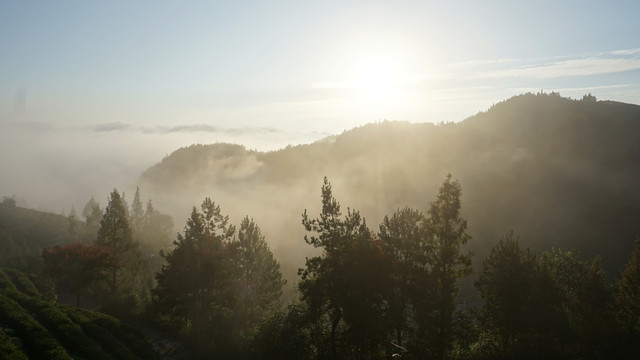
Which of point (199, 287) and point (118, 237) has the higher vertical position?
point (118, 237)

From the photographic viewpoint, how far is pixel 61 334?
113 ft

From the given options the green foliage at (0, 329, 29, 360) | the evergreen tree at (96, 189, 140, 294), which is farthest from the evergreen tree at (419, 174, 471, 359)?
the evergreen tree at (96, 189, 140, 294)

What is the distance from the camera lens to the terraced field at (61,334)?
29156mm

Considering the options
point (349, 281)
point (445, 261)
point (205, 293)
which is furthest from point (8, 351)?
point (445, 261)

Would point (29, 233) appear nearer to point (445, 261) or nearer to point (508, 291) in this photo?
point (445, 261)

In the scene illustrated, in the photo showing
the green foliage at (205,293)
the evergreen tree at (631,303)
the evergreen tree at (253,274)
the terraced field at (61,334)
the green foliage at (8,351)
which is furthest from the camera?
the evergreen tree at (253,274)

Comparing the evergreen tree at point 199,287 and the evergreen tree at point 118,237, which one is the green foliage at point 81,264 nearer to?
the evergreen tree at point 118,237

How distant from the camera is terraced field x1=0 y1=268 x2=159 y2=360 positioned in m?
29.2

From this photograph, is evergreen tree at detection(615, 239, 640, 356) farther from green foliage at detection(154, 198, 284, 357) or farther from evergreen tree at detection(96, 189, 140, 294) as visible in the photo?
evergreen tree at detection(96, 189, 140, 294)

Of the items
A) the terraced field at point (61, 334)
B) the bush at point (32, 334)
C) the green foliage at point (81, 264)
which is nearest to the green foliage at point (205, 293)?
the terraced field at point (61, 334)

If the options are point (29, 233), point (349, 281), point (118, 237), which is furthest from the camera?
point (29, 233)

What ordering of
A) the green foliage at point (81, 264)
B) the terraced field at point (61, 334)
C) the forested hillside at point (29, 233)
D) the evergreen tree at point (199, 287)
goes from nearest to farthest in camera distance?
the terraced field at point (61, 334)
the evergreen tree at point (199, 287)
the green foliage at point (81, 264)
the forested hillside at point (29, 233)

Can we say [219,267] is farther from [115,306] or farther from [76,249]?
[76,249]

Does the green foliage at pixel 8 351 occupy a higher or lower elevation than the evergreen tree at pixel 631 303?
higher
